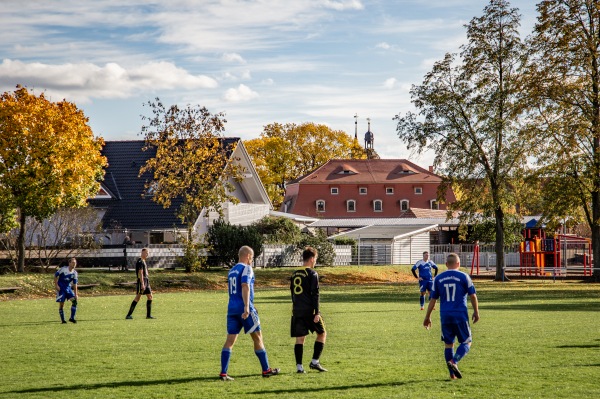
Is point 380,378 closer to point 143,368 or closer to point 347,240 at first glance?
point 143,368

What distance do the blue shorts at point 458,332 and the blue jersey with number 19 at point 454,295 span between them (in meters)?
0.07

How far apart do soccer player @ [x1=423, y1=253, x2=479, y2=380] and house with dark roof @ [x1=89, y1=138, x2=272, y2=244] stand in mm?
40635

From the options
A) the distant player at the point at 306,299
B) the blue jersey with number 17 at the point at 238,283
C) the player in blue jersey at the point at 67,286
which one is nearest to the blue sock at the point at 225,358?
the blue jersey with number 17 at the point at 238,283

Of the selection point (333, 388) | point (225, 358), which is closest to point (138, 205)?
point (225, 358)

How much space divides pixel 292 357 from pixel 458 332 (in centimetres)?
371

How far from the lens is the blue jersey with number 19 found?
12469 mm

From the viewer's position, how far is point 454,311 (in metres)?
12.5

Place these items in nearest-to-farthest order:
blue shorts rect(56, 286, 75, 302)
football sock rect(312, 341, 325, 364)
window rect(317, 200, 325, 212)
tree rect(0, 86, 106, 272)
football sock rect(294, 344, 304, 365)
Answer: football sock rect(294, 344, 304, 365) → football sock rect(312, 341, 325, 364) → blue shorts rect(56, 286, 75, 302) → tree rect(0, 86, 106, 272) → window rect(317, 200, 325, 212)

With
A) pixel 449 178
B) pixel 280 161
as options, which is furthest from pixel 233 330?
pixel 280 161

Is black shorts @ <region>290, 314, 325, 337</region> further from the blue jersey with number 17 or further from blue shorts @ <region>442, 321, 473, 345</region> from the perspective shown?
blue shorts @ <region>442, 321, 473, 345</region>

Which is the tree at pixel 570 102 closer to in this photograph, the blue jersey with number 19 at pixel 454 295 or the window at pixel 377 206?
the blue jersey with number 19 at pixel 454 295

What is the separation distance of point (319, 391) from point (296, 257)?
147ft

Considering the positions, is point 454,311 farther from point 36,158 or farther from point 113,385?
point 36,158

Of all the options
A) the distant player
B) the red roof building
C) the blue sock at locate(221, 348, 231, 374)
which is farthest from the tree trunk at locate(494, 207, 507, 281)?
the red roof building
